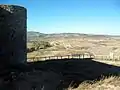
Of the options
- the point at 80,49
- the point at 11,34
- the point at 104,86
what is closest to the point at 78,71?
the point at 11,34

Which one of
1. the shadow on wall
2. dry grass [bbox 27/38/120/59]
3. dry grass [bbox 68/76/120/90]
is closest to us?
dry grass [bbox 68/76/120/90]

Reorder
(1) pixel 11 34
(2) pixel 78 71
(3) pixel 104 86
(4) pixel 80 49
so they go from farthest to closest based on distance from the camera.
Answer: (4) pixel 80 49
(2) pixel 78 71
(1) pixel 11 34
(3) pixel 104 86

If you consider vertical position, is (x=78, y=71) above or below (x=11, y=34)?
below

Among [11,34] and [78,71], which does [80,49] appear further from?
[11,34]

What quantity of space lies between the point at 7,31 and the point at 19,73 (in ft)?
17.8

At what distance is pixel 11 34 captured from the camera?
26.0 meters

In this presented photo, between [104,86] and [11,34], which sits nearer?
[104,86]

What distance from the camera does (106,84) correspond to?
9664 mm

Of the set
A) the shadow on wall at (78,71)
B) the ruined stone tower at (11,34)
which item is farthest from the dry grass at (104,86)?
the ruined stone tower at (11,34)

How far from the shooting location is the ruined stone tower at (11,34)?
25.4 m

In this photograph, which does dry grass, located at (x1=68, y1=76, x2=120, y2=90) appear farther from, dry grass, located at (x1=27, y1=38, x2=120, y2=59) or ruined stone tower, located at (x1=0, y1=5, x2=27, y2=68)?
dry grass, located at (x1=27, y1=38, x2=120, y2=59)

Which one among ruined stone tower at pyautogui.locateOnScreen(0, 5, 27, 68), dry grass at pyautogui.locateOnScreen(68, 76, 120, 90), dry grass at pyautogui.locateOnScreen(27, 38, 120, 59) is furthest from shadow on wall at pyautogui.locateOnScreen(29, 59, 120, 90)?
dry grass at pyautogui.locateOnScreen(27, 38, 120, 59)

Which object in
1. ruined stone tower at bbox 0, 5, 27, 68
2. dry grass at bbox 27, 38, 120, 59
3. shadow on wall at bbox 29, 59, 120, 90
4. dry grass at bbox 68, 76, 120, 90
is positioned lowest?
dry grass at bbox 27, 38, 120, 59

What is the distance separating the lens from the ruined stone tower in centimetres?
2541
